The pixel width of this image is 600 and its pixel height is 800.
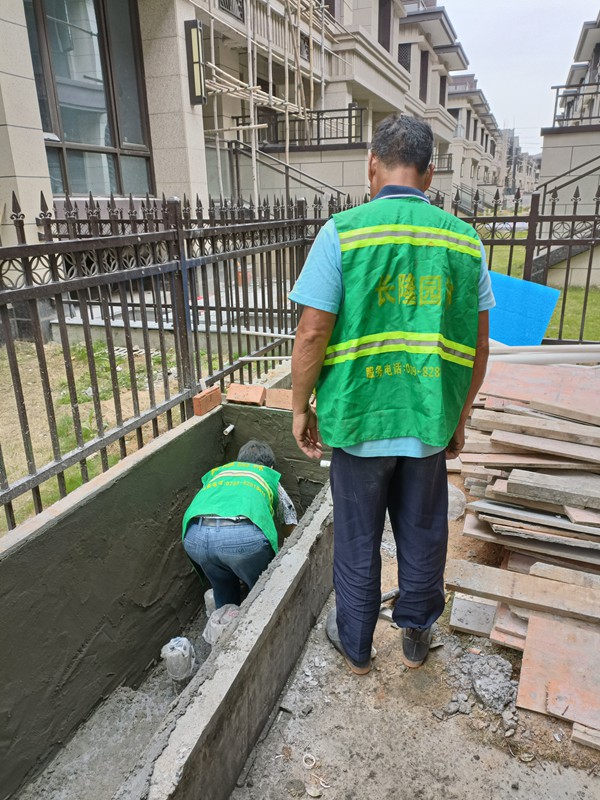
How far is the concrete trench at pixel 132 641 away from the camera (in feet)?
6.32

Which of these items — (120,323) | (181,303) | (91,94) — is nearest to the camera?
(181,303)

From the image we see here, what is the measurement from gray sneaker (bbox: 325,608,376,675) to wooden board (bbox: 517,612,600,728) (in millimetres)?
636

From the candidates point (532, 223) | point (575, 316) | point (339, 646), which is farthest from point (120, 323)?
point (575, 316)

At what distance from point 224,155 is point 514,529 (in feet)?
46.0

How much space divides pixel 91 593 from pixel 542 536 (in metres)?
2.53

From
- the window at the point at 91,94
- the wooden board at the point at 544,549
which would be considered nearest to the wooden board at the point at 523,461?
the wooden board at the point at 544,549

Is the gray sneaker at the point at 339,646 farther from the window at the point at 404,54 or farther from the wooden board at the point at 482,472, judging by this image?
the window at the point at 404,54

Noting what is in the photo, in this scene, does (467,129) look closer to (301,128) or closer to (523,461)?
(301,128)

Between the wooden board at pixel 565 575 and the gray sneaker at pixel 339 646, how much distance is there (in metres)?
0.87

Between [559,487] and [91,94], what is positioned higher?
[91,94]

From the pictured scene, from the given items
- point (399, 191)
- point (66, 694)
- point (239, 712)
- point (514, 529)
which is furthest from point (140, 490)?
point (399, 191)

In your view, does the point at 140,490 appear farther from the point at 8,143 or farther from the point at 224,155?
the point at 224,155

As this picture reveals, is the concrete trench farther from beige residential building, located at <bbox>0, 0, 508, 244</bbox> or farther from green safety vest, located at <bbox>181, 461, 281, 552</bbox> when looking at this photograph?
beige residential building, located at <bbox>0, 0, 508, 244</bbox>

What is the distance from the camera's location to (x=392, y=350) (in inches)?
78.4
